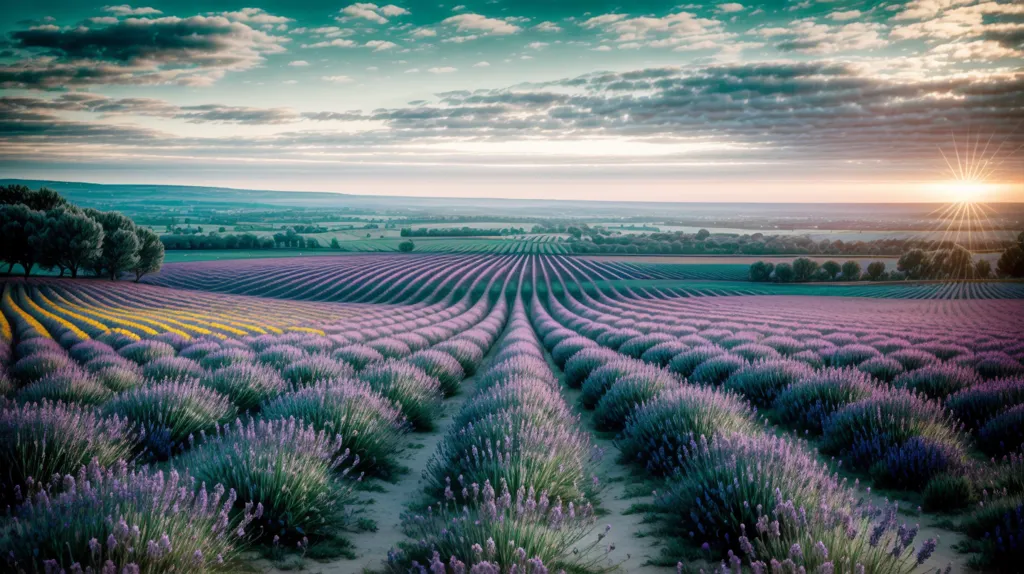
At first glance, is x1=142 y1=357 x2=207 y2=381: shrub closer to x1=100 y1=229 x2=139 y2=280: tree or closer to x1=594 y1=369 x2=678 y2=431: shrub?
x1=594 y1=369 x2=678 y2=431: shrub

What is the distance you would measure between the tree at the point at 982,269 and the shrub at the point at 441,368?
35.1 m

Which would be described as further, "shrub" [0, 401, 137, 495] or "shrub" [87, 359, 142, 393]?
"shrub" [87, 359, 142, 393]

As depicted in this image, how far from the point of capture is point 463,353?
11.7m

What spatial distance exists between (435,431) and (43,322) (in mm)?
18255

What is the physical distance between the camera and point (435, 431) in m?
7.31

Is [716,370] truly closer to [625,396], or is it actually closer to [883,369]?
[883,369]

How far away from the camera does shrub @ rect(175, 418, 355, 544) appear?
3.58 m

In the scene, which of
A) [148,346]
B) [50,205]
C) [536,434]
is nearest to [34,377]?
[148,346]

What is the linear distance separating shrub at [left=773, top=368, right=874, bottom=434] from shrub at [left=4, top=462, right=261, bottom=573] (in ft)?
20.4

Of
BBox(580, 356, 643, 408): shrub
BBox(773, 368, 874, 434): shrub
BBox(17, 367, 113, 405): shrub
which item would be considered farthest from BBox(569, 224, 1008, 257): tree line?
BBox(17, 367, 113, 405): shrub

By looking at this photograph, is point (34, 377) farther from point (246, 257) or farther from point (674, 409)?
point (246, 257)

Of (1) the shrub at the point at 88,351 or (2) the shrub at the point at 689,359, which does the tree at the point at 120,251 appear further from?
(2) the shrub at the point at 689,359


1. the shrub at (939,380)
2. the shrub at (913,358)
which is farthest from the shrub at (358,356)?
the shrub at (913,358)

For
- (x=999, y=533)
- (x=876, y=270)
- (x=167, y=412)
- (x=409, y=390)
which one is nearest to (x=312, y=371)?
(x=409, y=390)
